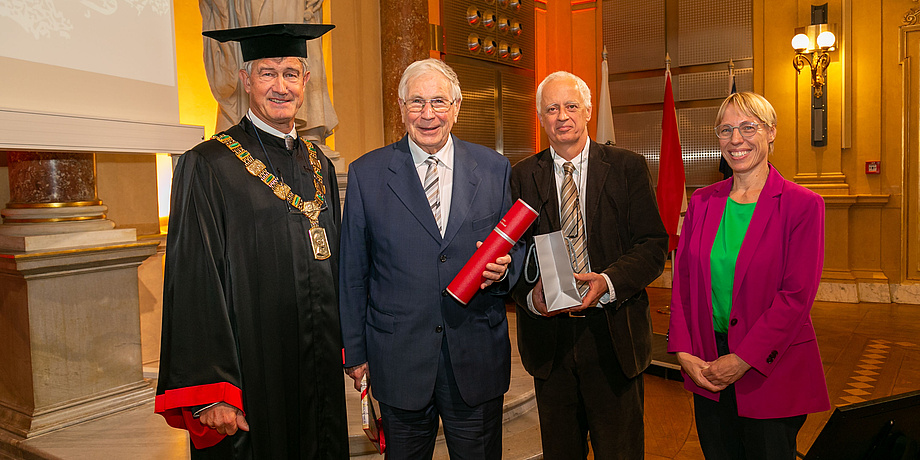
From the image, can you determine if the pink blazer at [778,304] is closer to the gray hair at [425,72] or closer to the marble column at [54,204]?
the gray hair at [425,72]

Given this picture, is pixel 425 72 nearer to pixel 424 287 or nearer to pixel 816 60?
pixel 424 287

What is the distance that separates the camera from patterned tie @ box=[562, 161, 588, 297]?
1968mm

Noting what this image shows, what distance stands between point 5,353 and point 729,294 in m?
3.28

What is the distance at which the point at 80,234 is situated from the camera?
300 cm

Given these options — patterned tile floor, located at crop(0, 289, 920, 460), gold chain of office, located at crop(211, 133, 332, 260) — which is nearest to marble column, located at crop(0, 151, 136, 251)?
patterned tile floor, located at crop(0, 289, 920, 460)

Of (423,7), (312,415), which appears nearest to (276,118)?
(312,415)

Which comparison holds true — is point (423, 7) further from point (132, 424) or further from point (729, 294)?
point (729, 294)

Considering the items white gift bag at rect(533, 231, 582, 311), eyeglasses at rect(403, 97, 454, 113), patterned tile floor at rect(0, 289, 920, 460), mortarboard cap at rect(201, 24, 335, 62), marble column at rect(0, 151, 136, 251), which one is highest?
mortarboard cap at rect(201, 24, 335, 62)

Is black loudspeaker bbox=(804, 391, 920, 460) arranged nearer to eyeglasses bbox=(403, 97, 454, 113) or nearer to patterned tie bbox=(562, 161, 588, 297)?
patterned tie bbox=(562, 161, 588, 297)

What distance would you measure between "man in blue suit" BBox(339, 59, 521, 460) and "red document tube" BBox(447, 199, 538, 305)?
0.24 feet

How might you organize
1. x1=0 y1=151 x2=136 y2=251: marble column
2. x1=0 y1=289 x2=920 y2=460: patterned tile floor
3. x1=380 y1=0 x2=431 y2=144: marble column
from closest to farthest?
x1=0 y1=289 x2=920 y2=460: patterned tile floor
x1=0 y1=151 x2=136 y2=251: marble column
x1=380 y1=0 x2=431 y2=144: marble column

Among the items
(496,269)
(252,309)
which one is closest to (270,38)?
(252,309)

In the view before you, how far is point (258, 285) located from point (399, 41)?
414 centimetres

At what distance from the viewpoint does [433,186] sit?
70.9 inches
